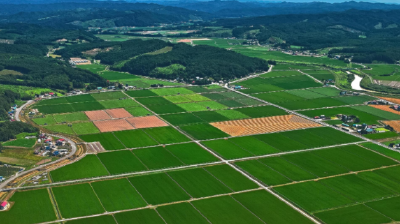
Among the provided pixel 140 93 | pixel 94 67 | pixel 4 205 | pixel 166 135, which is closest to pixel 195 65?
pixel 94 67

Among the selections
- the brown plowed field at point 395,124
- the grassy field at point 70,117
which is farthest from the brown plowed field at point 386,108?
the grassy field at point 70,117

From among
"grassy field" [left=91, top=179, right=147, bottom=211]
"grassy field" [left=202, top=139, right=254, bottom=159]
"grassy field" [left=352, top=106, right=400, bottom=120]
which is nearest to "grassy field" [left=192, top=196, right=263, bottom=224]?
"grassy field" [left=91, top=179, right=147, bottom=211]

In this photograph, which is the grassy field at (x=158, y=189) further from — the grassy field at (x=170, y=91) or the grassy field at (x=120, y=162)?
the grassy field at (x=170, y=91)

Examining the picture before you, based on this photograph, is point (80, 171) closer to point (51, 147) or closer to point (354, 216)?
point (51, 147)

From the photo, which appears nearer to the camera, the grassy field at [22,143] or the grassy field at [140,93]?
the grassy field at [22,143]

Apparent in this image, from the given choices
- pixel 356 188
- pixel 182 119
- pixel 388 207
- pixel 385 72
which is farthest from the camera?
pixel 385 72

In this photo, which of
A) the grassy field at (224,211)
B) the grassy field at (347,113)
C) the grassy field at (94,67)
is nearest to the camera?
the grassy field at (224,211)
